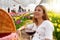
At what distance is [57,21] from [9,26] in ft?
2.07

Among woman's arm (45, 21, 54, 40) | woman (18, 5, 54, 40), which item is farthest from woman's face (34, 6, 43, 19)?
woman's arm (45, 21, 54, 40)

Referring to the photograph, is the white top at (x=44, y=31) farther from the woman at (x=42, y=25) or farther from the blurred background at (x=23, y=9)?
the blurred background at (x=23, y=9)

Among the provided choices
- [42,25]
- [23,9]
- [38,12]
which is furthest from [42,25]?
[23,9]

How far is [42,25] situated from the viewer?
181 cm

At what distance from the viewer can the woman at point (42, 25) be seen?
178 cm

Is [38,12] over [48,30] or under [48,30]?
over

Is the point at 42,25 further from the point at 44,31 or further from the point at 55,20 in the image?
the point at 55,20

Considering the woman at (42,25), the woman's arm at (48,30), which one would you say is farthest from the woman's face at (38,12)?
Result: the woman's arm at (48,30)

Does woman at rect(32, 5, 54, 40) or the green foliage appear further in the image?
the green foliage

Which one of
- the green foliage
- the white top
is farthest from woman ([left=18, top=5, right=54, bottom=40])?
the green foliage

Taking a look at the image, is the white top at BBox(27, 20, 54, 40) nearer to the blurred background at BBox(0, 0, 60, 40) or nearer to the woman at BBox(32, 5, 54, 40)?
the woman at BBox(32, 5, 54, 40)

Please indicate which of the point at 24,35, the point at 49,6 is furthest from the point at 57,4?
the point at 24,35

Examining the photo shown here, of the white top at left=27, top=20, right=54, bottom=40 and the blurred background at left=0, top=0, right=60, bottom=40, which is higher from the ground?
the blurred background at left=0, top=0, right=60, bottom=40

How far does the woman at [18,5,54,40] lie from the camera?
178 cm
